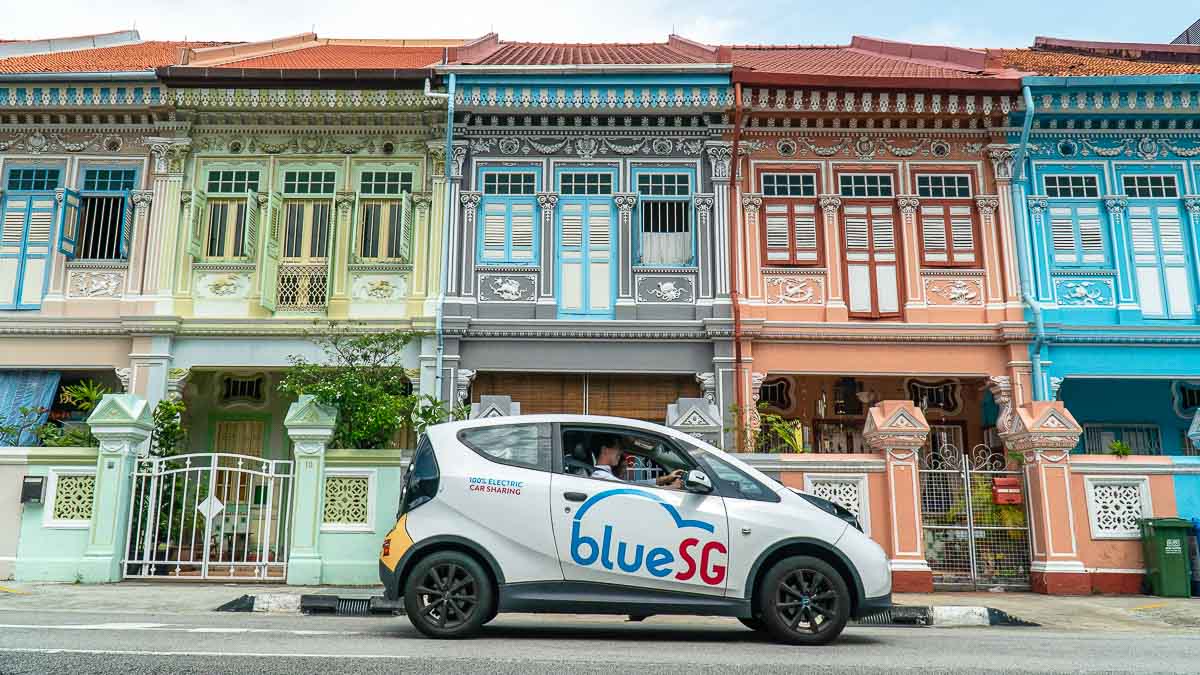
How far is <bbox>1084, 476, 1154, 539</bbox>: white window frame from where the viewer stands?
1201cm

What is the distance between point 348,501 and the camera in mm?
11867

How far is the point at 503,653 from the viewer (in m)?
6.42

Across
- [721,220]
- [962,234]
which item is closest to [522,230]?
[721,220]

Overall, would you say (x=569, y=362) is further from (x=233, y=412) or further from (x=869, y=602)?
(x=869, y=602)

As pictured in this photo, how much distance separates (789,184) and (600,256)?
335 cm

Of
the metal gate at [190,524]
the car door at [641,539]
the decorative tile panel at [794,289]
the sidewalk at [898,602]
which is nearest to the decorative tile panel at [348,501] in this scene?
the metal gate at [190,524]

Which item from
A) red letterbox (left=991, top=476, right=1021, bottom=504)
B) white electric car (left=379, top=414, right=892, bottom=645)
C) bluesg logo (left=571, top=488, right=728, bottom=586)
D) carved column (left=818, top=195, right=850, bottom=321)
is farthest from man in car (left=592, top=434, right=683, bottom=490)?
carved column (left=818, top=195, right=850, bottom=321)

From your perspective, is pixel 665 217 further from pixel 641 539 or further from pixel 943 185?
pixel 641 539

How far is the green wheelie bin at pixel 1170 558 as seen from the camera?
11.6 meters

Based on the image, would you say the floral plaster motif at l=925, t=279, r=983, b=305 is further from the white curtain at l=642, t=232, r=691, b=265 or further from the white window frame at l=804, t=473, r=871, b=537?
the white window frame at l=804, t=473, r=871, b=537

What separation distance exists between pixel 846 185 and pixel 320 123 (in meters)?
8.71

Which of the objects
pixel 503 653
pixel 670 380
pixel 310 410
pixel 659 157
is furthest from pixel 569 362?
pixel 503 653

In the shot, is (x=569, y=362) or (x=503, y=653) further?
(x=569, y=362)

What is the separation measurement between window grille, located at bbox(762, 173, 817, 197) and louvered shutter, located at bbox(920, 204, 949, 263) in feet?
6.03
